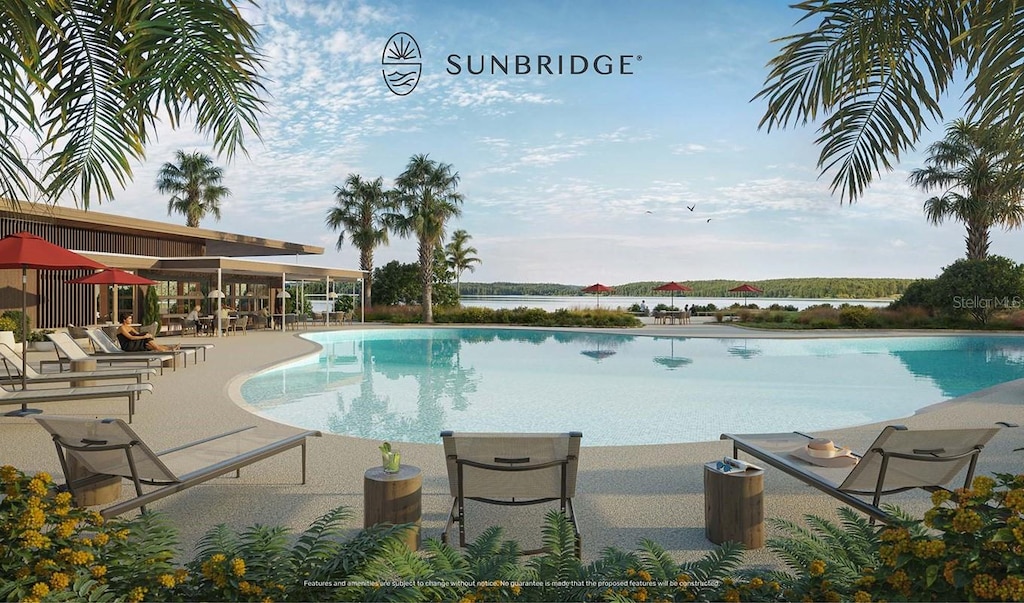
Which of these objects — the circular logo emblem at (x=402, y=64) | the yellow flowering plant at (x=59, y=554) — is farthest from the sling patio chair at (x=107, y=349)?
the yellow flowering plant at (x=59, y=554)

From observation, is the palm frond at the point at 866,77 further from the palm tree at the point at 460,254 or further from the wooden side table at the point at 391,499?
the palm tree at the point at 460,254

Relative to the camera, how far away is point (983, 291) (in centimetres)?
2367

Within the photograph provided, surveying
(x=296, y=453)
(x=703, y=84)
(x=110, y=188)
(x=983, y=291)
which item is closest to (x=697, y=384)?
(x=703, y=84)

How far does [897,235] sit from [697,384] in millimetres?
18014

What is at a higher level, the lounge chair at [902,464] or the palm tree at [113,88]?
the palm tree at [113,88]

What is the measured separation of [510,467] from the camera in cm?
344

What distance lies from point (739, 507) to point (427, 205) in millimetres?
24437

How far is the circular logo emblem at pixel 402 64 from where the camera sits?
877 cm

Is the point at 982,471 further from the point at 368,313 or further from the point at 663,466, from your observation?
the point at 368,313

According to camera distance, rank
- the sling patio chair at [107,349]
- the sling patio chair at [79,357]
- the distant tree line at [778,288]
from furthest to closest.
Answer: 1. the distant tree line at [778,288]
2. the sling patio chair at [107,349]
3. the sling patio chair at [79,357]

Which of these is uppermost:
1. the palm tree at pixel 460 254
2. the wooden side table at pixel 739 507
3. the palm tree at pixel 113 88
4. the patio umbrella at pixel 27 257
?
the palm tree at pixel 460 254

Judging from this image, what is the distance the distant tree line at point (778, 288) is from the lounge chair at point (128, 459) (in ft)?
144

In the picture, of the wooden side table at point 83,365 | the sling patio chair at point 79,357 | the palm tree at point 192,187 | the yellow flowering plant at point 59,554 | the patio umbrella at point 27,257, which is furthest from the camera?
the palm tree at point 192,187

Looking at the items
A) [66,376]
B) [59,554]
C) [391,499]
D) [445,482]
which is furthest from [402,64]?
[59,554]
